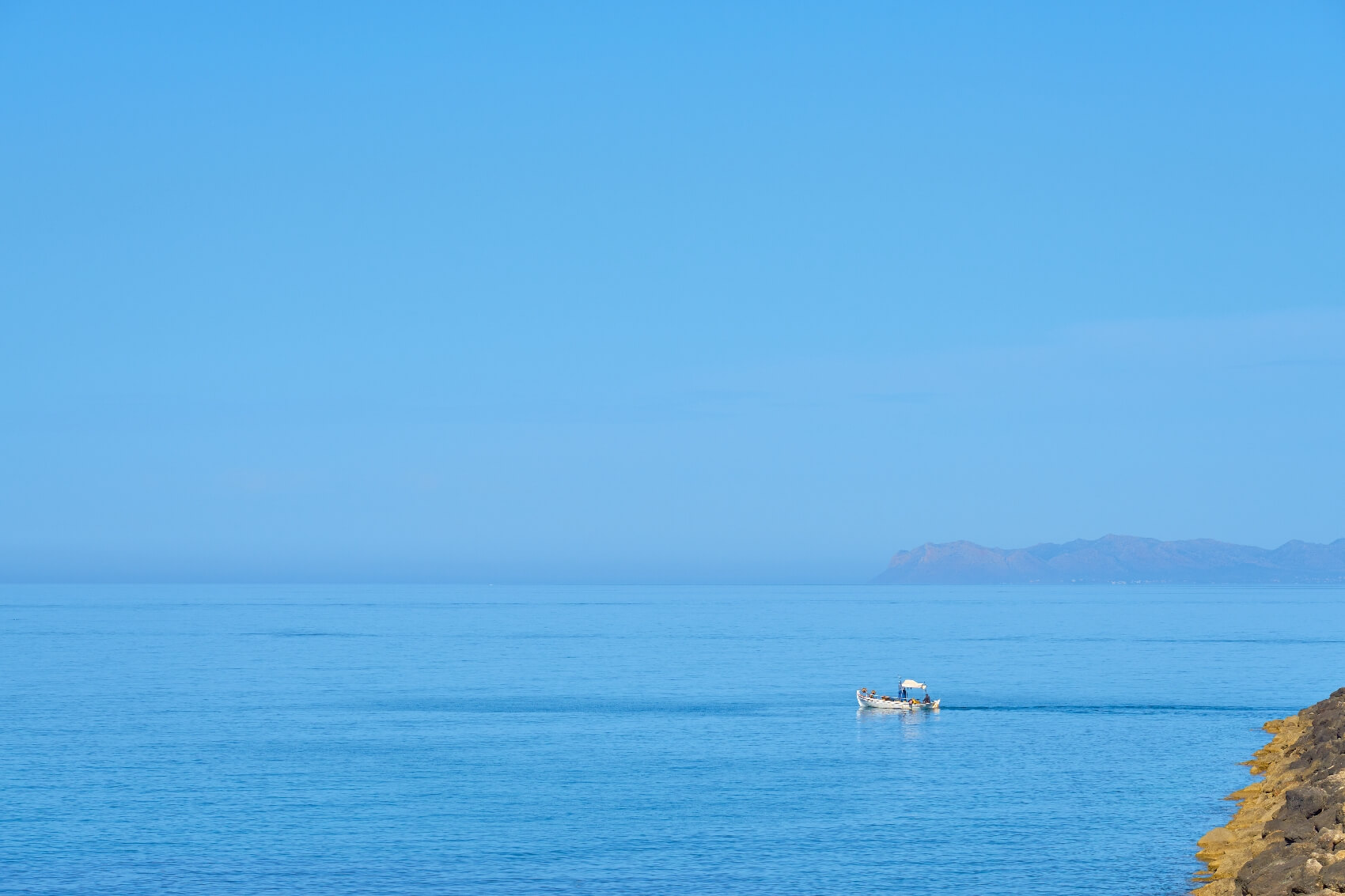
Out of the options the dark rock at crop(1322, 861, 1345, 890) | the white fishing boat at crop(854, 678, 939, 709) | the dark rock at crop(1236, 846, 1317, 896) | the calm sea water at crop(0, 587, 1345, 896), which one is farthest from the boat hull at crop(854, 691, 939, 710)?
the dark rock at crop(1322, 861, 1345, 890)

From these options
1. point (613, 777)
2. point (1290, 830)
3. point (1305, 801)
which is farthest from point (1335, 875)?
point (613, 777)

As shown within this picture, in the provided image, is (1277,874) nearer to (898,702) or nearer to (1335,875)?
(1335,875)

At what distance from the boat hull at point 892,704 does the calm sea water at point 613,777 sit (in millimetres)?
1121

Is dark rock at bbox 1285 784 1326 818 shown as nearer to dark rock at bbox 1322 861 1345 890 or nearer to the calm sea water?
the calm sea water

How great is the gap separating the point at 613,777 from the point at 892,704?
32.5 meters

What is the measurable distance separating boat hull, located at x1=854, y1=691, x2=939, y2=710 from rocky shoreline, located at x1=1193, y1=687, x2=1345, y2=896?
2805cm

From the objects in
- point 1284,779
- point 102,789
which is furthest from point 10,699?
point 1284,779

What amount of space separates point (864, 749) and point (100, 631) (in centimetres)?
14803

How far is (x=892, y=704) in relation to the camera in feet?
286

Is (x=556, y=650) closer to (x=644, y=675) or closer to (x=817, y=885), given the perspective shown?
(x=644, y=675)

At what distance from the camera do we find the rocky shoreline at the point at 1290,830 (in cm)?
3294

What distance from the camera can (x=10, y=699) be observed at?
89.5m

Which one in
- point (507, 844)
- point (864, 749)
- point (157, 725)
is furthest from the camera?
point (157, 725)

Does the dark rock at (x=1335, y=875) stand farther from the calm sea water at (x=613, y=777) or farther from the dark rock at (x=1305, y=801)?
the calm sea water at (x=613, y=777)
